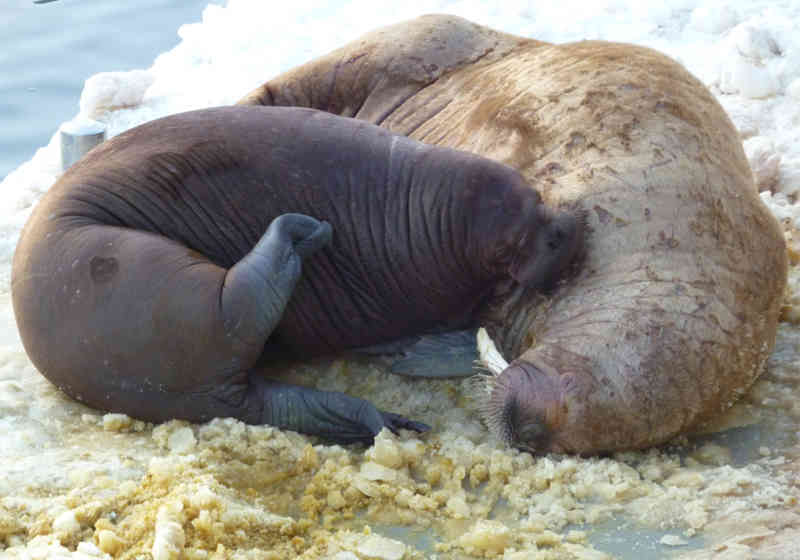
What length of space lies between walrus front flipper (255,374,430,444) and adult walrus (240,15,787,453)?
43cm

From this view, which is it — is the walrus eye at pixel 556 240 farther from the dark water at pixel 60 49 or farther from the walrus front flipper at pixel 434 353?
the dark water at pixel 60 49

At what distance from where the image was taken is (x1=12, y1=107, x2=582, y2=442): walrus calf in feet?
13.0

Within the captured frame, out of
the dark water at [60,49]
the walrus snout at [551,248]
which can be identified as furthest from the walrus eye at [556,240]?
the dark water at [60,49]

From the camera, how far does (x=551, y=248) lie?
4188mm

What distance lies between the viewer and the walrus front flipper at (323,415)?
4055 mm

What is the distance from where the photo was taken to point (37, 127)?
804cm

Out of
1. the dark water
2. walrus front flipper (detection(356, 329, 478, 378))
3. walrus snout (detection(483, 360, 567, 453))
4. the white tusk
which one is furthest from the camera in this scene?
the dark water

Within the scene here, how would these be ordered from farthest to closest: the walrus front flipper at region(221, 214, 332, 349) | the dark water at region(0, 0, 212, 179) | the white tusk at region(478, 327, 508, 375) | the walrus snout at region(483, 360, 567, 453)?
the dark water at region(0, 0, 212, 179) < the white tusk at region(478, 327, 508, 375) < the walrus front flipper at region(221, 214, 332, 349) < the walrus snout at region(483, 360, 567, 453)

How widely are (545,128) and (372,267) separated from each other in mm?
839

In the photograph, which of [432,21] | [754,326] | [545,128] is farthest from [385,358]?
[432,21]

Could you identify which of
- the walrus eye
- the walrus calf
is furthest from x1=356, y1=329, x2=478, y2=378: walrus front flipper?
the walrus eye

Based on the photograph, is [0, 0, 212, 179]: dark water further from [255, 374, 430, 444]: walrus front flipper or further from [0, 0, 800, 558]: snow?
[255, 374, 430, 444]: walrus front flipper

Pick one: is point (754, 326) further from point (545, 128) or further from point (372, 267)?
point (372, 267)

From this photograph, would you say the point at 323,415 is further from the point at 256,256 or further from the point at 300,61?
the point at 300,61
